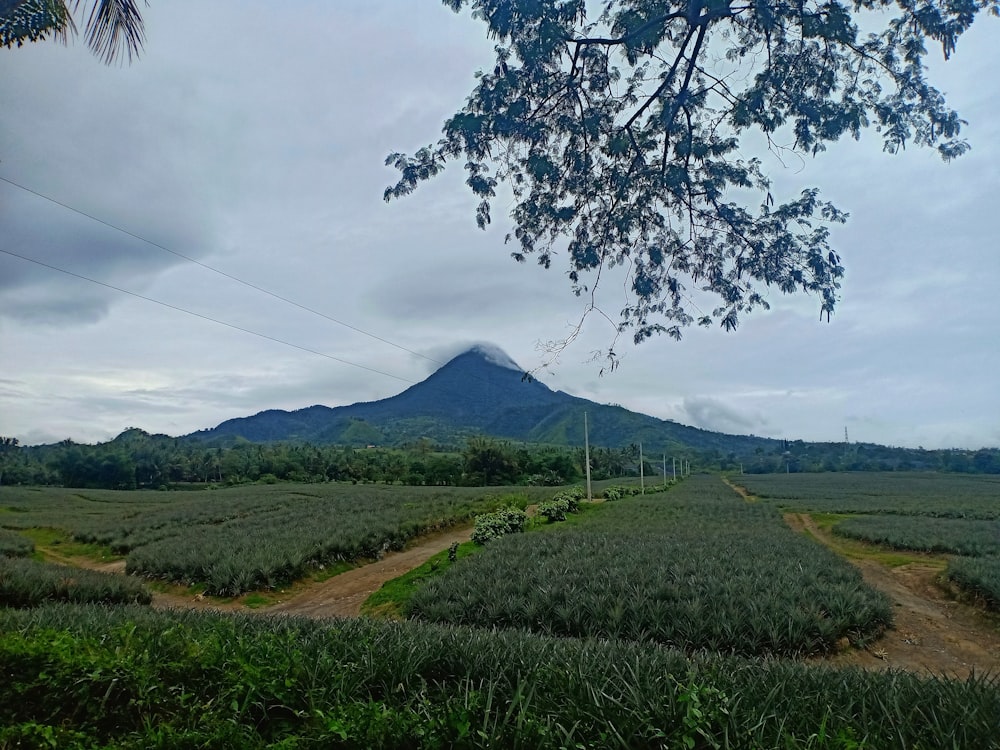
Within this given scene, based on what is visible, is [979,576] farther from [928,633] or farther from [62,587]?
[62,587]

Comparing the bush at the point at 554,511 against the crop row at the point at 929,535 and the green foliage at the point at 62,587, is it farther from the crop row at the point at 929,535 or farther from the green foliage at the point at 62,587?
the green foliage at the point at 62,587

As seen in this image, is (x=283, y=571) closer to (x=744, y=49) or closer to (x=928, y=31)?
(x=744, y=49)

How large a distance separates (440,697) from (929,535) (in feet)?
71.7

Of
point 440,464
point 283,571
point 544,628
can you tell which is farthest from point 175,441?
point 544,628

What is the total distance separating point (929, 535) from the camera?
18031 mm

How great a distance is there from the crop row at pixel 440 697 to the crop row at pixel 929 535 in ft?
55.0

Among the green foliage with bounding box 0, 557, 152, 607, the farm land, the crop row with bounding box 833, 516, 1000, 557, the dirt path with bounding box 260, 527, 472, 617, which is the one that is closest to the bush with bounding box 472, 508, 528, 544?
the dirt path with bounding box 260, 527, 472, 617

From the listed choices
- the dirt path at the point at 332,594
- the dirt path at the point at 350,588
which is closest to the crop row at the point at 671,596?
the dirt path at the point at 350,588

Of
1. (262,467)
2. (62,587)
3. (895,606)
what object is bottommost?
(262,467)

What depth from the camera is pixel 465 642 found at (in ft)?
12.7

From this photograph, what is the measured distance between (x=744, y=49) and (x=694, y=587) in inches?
298

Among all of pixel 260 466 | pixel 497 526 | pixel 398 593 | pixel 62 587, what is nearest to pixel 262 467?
pixel 260 466

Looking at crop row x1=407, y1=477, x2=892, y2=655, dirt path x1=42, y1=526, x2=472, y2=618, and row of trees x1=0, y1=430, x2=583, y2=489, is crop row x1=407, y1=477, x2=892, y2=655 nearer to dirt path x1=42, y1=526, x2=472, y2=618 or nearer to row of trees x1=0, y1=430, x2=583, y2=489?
dirt path x1=42, y1=526, x2=472, y2=618

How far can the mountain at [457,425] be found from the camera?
149 metres
